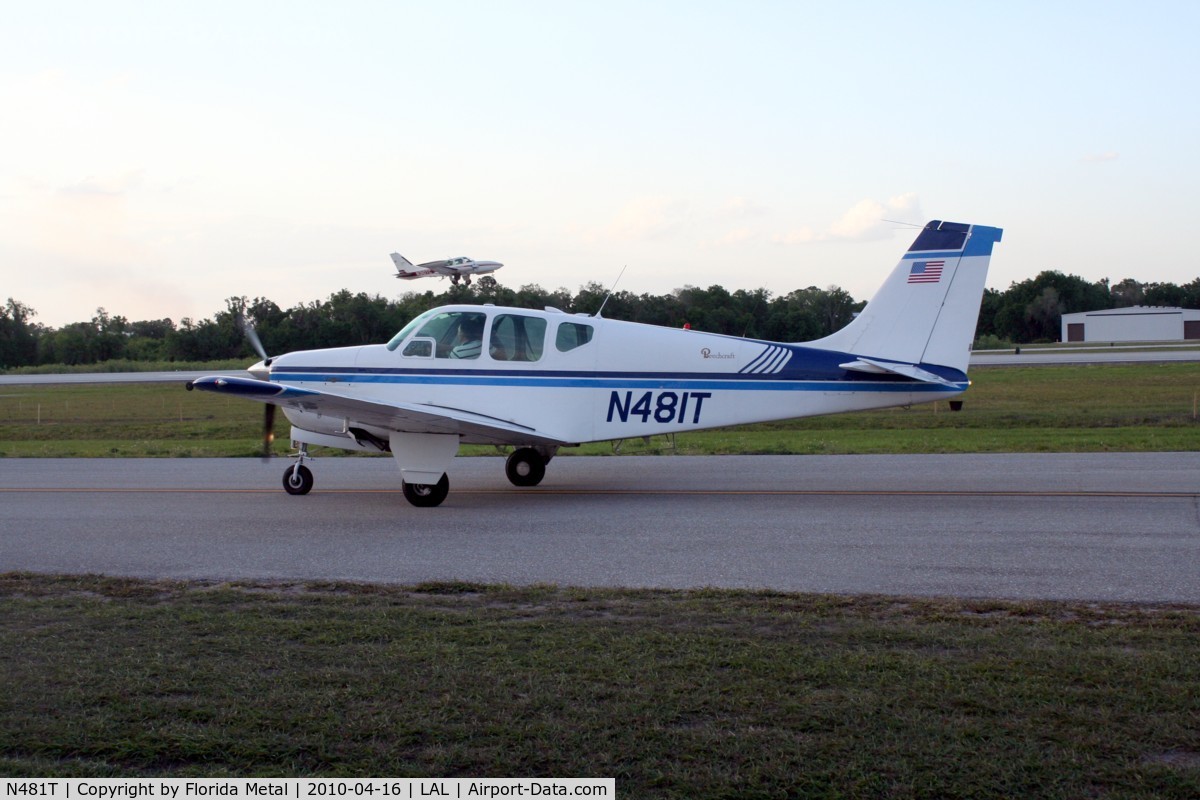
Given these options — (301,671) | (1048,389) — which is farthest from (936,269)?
(1048,389)

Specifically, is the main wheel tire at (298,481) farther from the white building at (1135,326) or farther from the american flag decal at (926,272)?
the white building at (1135,326)

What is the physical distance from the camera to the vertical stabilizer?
1248cm

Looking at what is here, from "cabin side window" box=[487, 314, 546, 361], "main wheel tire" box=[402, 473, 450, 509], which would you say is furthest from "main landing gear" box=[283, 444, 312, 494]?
"cabin side window" box=[487, 314, 546, 361]

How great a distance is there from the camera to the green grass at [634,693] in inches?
168

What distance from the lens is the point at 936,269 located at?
1257 centimetres

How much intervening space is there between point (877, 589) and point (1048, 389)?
113 feet

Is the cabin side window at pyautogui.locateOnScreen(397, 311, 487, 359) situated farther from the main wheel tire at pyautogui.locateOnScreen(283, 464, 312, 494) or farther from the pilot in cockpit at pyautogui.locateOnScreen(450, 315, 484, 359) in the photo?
the main wheel tire at pyautogui.locateOnScreen(283, 464, 312, 494)

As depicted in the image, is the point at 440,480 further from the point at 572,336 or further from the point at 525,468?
the point at 572,336

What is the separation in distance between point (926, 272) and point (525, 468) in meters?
5.59

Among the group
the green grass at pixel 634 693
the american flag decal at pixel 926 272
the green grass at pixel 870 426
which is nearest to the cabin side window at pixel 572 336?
the american flag decal at pixel 926 272

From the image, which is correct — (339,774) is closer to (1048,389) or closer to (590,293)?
(590,293)

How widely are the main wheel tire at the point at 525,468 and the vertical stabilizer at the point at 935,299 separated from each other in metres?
4.48

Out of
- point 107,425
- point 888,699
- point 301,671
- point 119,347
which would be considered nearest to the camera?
point 888,699

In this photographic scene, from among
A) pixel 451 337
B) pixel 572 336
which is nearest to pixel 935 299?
pixel 572 336
